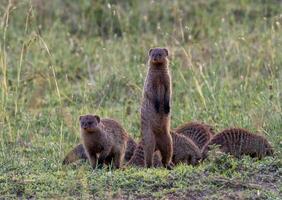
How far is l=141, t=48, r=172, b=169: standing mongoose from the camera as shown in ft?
23.8

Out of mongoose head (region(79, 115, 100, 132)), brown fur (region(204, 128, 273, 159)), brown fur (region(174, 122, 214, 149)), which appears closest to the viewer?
mongoose head (region(79, 115, 100, 132))

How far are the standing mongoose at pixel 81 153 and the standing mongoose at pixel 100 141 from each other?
0.15 meters

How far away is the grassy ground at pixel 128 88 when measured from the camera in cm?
632

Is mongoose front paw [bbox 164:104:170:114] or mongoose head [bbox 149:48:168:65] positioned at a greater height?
mongoose head [bbox 149:48:168:65]

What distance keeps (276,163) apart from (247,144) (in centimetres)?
74

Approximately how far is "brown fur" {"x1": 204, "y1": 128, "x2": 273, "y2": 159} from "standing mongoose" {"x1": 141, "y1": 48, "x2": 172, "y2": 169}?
40cm

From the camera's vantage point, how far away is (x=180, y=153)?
755 centimetres

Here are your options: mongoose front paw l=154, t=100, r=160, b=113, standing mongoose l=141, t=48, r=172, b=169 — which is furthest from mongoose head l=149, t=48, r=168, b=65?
mongoose front paw l=154, t=100, r=160, b=113

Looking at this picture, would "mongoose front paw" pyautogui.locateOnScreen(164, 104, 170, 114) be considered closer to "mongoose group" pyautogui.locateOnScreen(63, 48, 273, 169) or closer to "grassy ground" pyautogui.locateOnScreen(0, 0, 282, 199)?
"mongoose group" pyautogui.locateOnScreen(63, 48, 273, 169)

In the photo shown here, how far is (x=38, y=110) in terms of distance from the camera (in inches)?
372

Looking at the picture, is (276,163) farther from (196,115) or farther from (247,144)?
(196,115)

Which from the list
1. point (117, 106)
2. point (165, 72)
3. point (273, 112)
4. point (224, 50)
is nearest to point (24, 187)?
point (165, 72)

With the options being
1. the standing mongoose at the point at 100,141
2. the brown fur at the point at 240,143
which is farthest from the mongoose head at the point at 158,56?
the brown fur at the point at 240,143

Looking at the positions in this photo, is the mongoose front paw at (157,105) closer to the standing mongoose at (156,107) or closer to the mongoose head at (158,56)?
the standing mongoose at (156,107)
